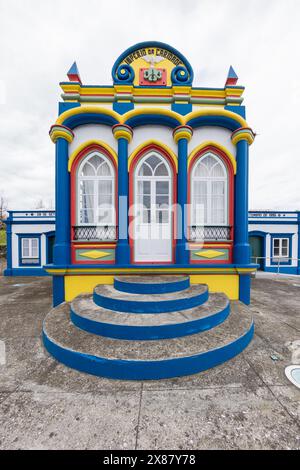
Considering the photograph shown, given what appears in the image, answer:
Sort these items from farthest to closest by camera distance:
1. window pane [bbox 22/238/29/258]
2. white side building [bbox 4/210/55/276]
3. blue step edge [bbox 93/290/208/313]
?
window pane [bbox 22/238/29/258] → white side building [bbox 4/210/55/276] → blue step edge [bbox 93/290/208/313]

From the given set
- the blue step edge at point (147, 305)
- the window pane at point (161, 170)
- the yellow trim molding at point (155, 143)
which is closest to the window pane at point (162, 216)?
the window pane at point (161, 170)

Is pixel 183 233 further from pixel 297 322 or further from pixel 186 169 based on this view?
pixel 297 322

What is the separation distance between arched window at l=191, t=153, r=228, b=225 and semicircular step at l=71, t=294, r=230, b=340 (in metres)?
2.56

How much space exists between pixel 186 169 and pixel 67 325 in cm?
471

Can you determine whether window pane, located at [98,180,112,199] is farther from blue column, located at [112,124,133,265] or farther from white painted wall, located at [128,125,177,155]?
white painted wall, located at [128,125,177,155]

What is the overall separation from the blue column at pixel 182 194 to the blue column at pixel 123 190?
137cm

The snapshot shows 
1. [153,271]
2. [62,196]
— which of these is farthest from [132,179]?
[153,271]

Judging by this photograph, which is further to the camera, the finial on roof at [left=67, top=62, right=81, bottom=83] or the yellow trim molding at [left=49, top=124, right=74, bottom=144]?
the finial on roof at [left=67, top=62, right=81, bottom=83]

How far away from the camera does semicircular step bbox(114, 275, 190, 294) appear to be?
162 inches

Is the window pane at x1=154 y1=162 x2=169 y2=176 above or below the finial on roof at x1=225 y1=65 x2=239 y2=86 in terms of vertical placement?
below

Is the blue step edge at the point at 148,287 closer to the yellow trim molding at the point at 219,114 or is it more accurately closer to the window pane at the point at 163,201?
the window pane at the point at 163,201

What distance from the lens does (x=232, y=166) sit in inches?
208

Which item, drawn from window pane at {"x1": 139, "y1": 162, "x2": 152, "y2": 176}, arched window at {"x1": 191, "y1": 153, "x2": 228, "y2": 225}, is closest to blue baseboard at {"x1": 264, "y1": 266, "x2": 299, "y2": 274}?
arched window at {"x1": 191, "y1": 153, "x2": 228, "y2": 225}
